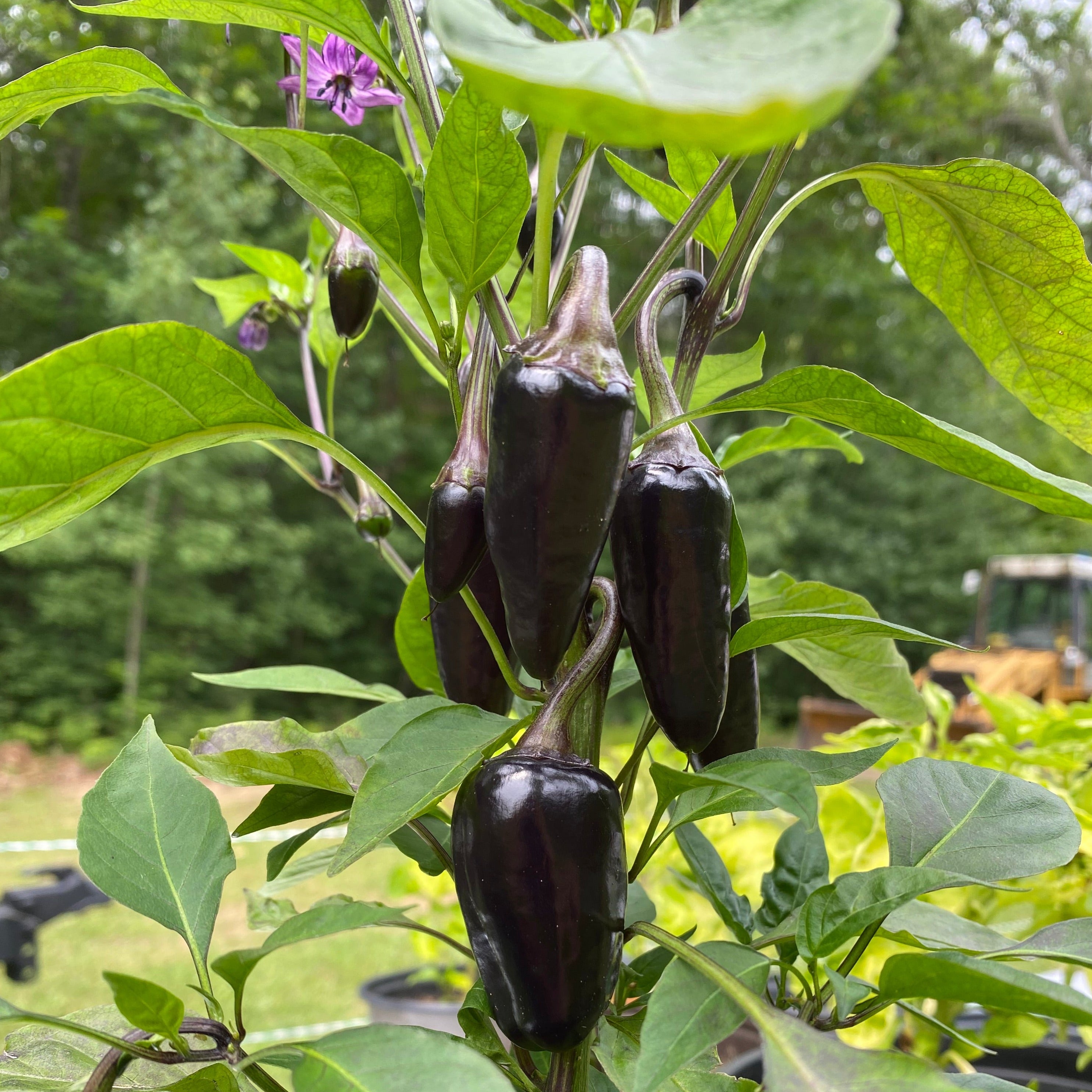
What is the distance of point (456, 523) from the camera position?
31 centimetres

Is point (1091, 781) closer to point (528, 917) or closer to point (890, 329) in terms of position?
point (528, 917)

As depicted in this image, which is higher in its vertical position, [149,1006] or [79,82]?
[79,82]

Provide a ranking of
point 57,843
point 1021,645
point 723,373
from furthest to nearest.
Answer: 1. point 1021,645
2. point 57,843
3. point 723,373

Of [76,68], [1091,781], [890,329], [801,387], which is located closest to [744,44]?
[801,387]

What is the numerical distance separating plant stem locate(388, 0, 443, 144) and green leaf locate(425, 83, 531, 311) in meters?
0.05

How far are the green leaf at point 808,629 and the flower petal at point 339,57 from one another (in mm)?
362

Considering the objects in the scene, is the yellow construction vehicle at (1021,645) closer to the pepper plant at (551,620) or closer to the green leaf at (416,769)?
the pepper plant at (551,620)

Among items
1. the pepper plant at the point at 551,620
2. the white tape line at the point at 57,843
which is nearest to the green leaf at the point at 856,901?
the pepper plant at the point at 551,620

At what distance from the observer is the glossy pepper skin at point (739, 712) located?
36 centimetres

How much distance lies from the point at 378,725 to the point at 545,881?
0.12 m

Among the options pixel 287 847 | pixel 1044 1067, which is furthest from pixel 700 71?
pixel 1044 1067

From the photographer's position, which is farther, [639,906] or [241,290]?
[241,290]

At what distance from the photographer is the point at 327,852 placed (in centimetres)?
43

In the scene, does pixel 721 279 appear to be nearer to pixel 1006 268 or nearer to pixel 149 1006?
pixel 1006 268
